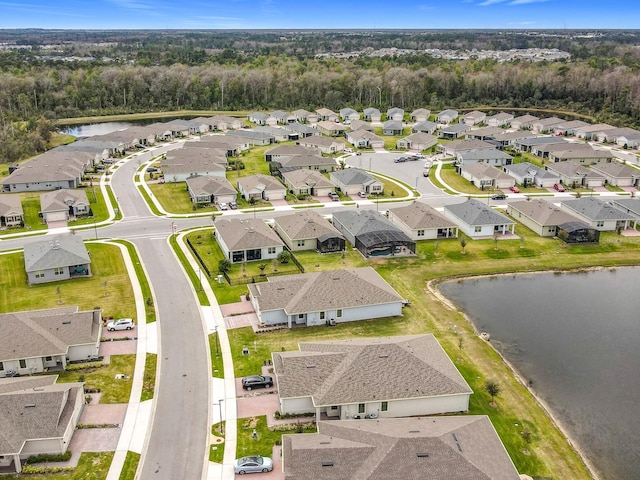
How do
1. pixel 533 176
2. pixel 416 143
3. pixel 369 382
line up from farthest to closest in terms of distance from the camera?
pixel 416 143
pixel 533 176
pixel 369 382

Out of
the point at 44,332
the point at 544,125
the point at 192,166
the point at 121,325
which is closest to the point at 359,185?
the point at 192,166

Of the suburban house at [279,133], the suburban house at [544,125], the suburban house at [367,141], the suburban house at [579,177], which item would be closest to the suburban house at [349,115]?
the suburban house at [279,133]

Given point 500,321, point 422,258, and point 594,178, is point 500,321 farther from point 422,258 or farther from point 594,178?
point 594,178

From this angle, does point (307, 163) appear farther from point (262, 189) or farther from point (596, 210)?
point (596, 210)

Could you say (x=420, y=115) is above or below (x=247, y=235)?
above

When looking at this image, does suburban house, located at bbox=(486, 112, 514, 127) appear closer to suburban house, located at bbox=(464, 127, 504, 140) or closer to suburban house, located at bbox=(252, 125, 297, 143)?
suburban house, located at bbox=(464, 127, 504, 140)

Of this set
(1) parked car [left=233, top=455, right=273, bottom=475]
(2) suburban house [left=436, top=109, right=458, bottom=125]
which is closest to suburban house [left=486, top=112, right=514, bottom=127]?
(2) suburban house [left=436, top=109, right=458, bottom=125]

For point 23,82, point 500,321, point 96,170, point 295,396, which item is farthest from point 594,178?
point 23,82
